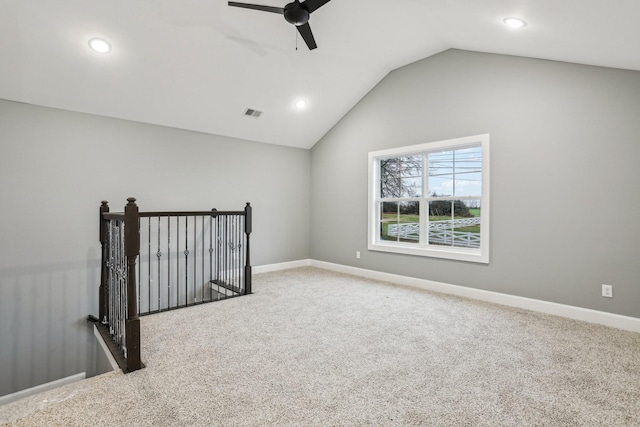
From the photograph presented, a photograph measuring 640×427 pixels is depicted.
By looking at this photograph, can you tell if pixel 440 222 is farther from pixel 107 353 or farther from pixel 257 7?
pixel 107 353

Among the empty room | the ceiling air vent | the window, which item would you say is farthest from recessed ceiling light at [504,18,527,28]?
the ceiling air vent

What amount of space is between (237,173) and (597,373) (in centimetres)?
482

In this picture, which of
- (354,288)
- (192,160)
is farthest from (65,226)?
(354,288)

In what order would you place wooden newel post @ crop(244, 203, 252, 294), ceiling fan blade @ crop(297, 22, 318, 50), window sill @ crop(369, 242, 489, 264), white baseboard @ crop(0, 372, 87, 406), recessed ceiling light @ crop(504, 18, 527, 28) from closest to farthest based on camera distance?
recessed ceiling light @ crop(504, 18, 527, 28) → ceiling fan blade @ crop(297, 22, 318, 50) → white baseboard @ crop(0, 372, 87, 406) → window sill @ crop(369, 242, 489, 264) → wooden newel post @ crop(244, 203, 252, 294)

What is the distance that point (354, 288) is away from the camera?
175 inches

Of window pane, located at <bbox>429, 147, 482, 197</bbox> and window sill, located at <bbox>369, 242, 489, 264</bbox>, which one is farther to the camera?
window pane, located at <bbox>429, 147, 482, 197</bbox>

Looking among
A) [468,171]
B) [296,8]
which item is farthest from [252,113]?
[468,171]

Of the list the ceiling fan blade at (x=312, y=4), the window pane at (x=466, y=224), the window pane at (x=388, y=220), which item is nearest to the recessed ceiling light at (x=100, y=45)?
the ceiling fan blade at (x=312, y=4)

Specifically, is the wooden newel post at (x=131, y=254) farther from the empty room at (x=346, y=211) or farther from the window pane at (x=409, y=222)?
the window pane at (x=409, y=222)

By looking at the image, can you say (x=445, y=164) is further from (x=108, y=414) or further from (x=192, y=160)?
(x=108, y=414)

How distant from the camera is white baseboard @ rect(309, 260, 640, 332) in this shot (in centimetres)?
301

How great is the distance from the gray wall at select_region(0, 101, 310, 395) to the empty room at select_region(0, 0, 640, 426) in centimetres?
2

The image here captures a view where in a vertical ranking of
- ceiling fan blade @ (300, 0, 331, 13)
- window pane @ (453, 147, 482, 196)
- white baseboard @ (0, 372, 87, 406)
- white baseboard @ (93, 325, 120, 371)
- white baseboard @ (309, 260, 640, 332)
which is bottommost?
white baseboard @ (0, 372, 87, 406)

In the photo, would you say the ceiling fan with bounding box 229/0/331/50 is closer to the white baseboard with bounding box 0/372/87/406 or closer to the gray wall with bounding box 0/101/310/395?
the gray wall with bounding box 0/101/310/395
